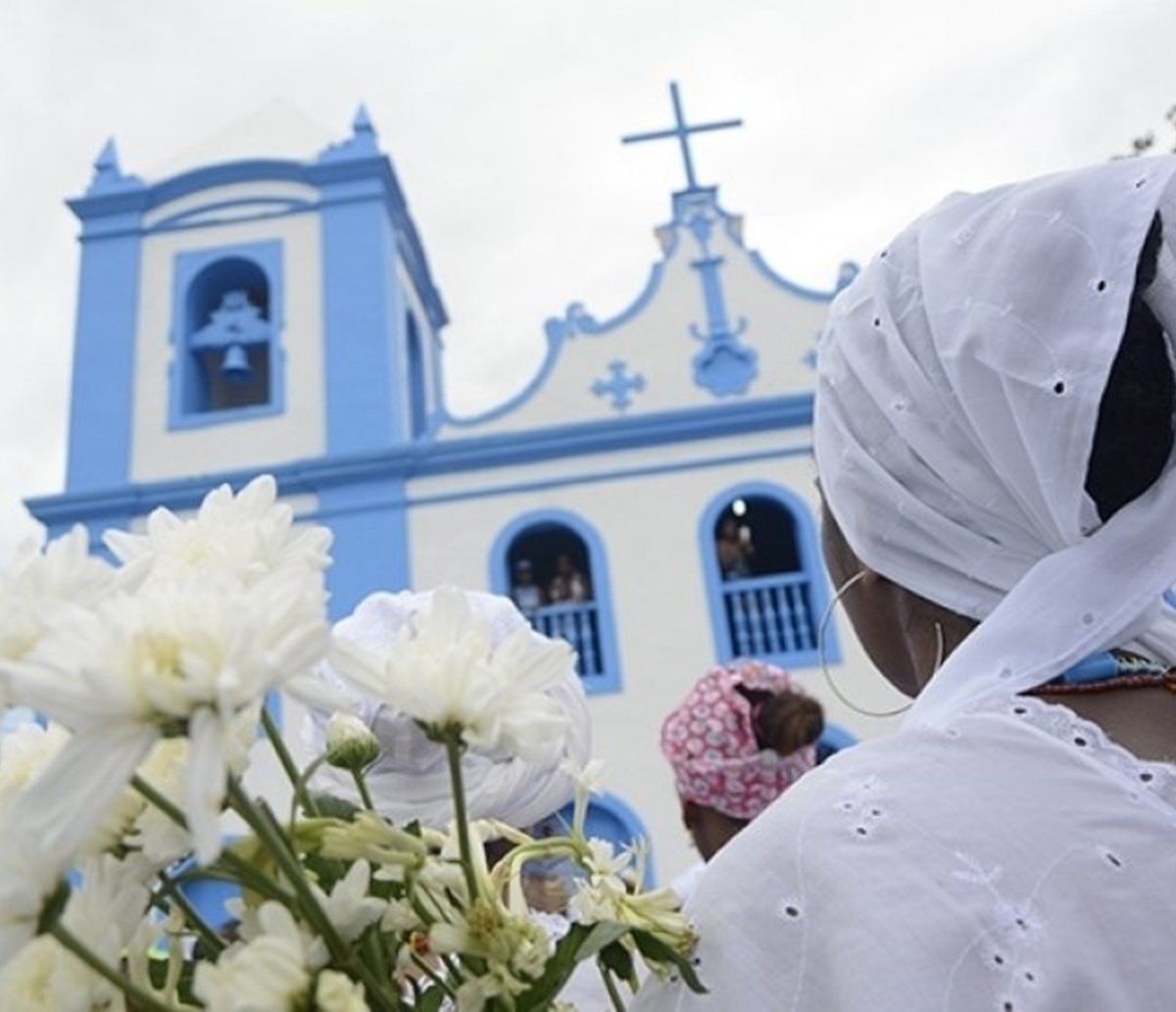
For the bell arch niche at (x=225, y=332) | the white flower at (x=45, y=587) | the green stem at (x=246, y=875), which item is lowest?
the green stem at (x=246, y=875)

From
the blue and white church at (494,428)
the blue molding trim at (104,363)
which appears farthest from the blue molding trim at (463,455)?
the blue molding trim at (104,363)

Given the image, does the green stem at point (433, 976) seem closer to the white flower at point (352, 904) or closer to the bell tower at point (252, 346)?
the white flower at point (352, 904)

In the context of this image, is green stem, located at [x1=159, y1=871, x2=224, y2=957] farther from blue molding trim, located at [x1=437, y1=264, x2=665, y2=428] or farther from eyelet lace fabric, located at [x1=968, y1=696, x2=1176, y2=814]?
blue molding trim, located at [x1=437, y1=264, x2=665, y2=428]

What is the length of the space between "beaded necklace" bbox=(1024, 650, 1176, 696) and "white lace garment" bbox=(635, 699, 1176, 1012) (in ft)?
0.29

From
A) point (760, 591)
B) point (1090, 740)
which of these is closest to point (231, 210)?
point (760, 591)

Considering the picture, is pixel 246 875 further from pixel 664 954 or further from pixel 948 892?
pixel 948 892

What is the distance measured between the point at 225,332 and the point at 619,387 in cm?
296

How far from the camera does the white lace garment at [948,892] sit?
2.27 feet

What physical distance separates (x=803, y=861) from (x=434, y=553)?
25.4ft

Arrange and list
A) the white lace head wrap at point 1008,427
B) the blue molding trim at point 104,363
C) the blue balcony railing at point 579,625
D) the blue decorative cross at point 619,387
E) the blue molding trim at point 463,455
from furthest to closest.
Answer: the blue decorative cross at point 619,387 < the blue molding trim at point 104,363 < the blue molding trim at point 463,455 < the blue balcony railing at point 579,625 < the white lace head wrap at point 1008,427

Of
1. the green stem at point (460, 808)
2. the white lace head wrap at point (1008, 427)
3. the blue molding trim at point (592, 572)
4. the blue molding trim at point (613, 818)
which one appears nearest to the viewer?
the green stem at point (460, 808)

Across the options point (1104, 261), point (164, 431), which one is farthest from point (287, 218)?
point (1104, 261)

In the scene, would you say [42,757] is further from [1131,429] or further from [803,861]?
[1131,429]

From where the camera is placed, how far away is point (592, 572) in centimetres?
832
